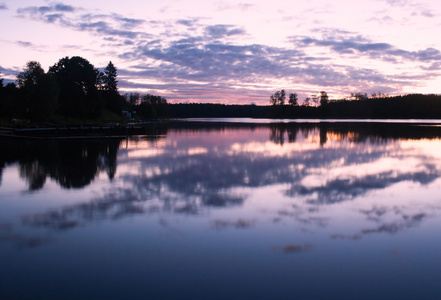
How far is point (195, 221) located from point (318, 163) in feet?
38.8

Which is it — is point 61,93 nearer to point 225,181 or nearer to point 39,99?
point 39,99

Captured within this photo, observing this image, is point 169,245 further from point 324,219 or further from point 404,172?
point 404,172

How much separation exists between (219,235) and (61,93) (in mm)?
68575

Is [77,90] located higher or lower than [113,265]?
higher

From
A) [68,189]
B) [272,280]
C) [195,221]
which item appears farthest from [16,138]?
[272,280]

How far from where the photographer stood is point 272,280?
229 inches

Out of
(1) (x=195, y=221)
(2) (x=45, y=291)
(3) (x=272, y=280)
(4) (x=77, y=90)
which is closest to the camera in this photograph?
(2) (x=45, y=291)

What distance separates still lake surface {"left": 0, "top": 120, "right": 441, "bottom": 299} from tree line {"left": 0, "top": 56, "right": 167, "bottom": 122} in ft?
135

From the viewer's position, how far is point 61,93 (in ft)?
222

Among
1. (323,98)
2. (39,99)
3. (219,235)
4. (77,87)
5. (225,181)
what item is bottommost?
(219,235)

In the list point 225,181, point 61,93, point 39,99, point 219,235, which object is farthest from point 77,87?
point 219,235

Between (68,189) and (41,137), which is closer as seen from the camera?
(68,189)

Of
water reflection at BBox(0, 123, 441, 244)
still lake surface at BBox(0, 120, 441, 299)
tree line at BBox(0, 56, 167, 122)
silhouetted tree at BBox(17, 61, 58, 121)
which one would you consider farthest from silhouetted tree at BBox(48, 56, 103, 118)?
still lake surface at BBox(0, 120, 441, 299)

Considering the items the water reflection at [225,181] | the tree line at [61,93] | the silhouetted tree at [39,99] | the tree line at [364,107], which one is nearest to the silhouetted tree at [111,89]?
the tree line at [61,93]
